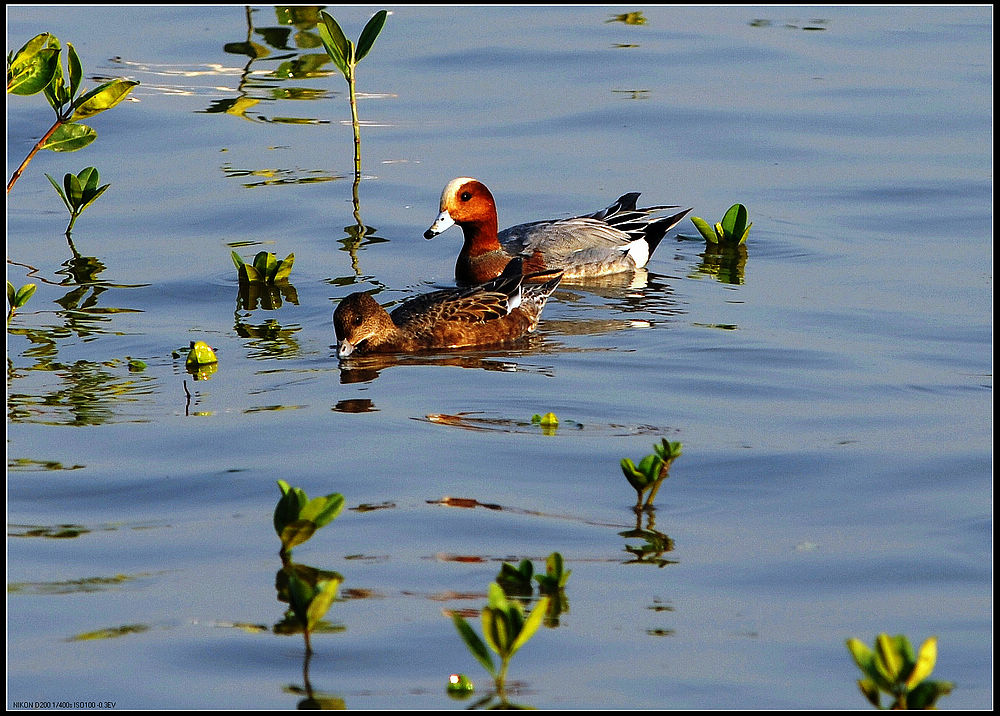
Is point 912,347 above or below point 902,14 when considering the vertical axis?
below

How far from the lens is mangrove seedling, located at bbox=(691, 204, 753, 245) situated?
10.7 metres

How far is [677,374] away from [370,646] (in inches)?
147

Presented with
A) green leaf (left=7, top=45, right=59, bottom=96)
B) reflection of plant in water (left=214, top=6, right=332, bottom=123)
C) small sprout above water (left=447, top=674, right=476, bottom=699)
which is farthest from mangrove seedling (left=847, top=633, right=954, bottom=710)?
reflection of plant in water (left=214, top=6, right=332, bottom=123)

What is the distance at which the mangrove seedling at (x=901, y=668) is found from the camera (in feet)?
12.2

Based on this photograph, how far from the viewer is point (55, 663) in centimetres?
436

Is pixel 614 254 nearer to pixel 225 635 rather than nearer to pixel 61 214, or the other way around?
pixel 61 214

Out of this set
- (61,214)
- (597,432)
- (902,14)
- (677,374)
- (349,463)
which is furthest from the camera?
(902,14)

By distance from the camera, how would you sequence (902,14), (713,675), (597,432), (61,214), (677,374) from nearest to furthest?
(713,675)
(597,432)
(677,374)
(61,214)
(902,14)

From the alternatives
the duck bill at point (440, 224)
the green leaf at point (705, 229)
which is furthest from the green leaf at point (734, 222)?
the duck bill at point (440, 224)

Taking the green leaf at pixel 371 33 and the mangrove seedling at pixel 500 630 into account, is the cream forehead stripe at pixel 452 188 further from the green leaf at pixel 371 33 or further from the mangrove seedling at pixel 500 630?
the mangrove seedling at pixel 500 630

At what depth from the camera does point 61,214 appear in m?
11.5

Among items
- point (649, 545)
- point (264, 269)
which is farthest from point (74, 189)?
point (649, 545)

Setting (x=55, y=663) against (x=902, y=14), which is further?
(x=902, y=14)

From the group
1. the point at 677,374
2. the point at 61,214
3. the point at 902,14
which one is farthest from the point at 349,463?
the point at 902,14
